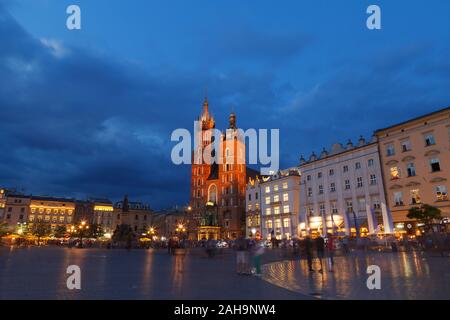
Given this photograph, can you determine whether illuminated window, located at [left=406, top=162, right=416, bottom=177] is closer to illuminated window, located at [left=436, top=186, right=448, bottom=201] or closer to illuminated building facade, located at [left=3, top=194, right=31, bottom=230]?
illuminated window, located at [left=436, top=186, right=448, bottom=201]

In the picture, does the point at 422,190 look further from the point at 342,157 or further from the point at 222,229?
the point at 222,229

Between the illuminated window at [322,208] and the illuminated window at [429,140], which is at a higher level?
the illuminated window at [429,140]

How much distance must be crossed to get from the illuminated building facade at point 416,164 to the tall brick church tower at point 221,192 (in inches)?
2132

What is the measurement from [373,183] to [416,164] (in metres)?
7.33

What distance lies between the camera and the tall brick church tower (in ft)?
318

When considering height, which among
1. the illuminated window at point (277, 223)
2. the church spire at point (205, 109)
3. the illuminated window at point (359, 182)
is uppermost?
the church spire at point (205, 109)

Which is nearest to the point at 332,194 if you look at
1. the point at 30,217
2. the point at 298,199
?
the point at 298,199

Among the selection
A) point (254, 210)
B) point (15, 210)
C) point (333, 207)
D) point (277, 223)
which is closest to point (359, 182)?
point (333, 207)

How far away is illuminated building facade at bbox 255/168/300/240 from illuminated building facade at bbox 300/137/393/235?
4.19 metres

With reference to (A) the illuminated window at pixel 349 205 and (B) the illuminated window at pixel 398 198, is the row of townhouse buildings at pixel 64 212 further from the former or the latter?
(B) the illuminated window at pixel 398 198

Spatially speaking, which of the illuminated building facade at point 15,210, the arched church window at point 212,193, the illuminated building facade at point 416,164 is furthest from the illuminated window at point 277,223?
the illuminated building facade at point 15,210

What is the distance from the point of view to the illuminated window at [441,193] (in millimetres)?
42281

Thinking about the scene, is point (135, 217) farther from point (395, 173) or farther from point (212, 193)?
point (395, 173)
